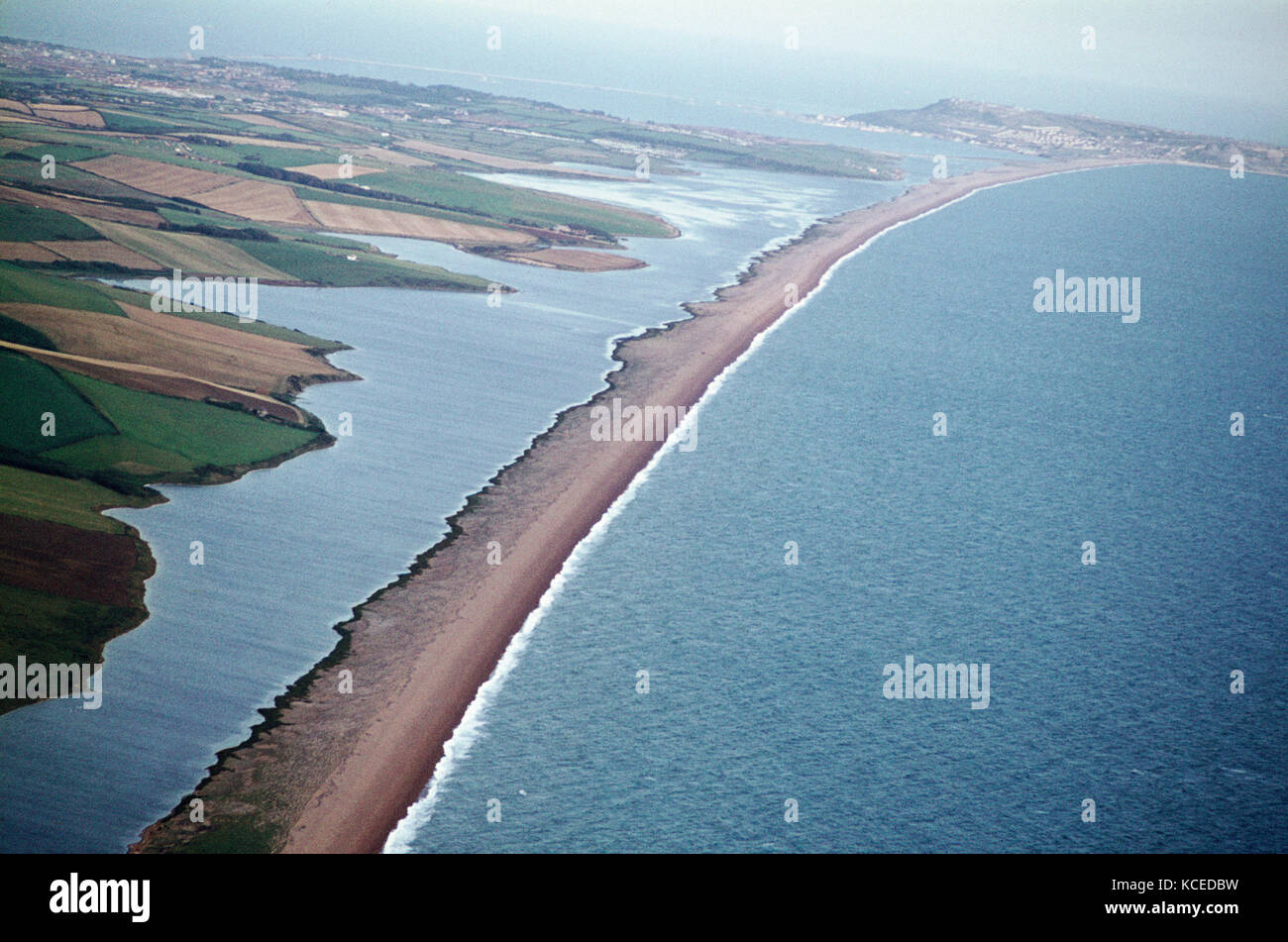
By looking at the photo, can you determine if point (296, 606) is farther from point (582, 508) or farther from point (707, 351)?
point (707, 351)

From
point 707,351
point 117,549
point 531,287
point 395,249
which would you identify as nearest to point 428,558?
point 117,549

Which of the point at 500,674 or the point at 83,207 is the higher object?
the point at 83,207

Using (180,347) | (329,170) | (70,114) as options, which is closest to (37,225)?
(180,347)

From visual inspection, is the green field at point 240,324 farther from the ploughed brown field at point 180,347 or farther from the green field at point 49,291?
the green field at point 49,291

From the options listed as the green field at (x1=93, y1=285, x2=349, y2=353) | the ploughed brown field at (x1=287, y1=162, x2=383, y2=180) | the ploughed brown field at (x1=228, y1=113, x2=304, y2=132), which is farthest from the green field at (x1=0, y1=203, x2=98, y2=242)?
the ploughed brown field at (x1=228, y1=113, x2=304, y2=132)

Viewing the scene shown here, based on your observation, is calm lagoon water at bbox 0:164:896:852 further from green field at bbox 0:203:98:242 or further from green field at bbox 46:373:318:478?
green field at bbox 0:203:98:242

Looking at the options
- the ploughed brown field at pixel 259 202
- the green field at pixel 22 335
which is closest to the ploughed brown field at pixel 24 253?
the green field at pixel 22 335

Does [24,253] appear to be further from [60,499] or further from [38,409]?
[60,499]
